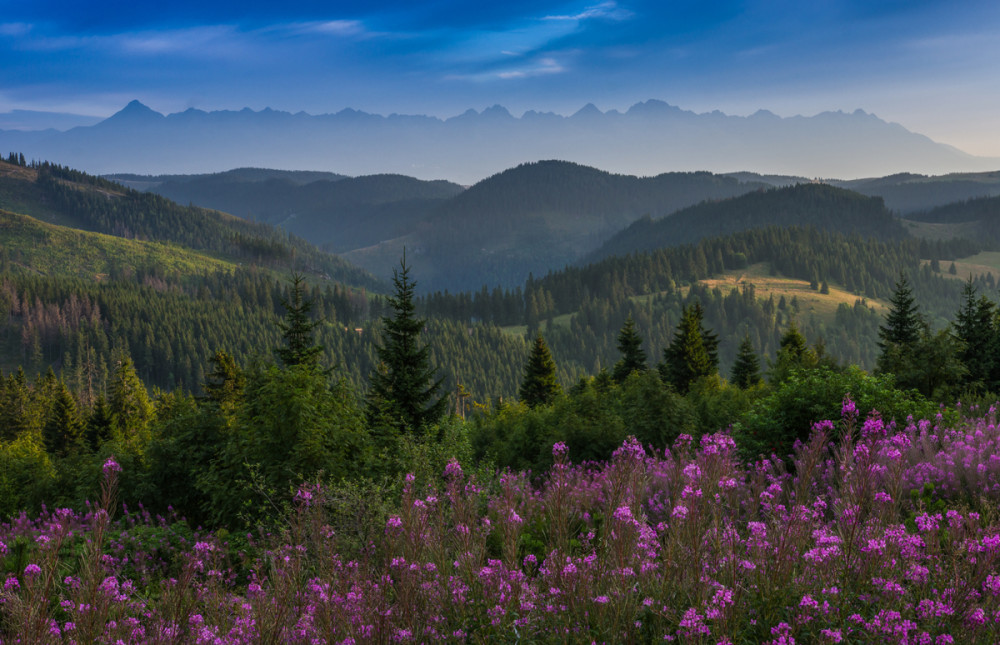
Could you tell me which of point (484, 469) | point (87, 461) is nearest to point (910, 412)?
point (484, 469)

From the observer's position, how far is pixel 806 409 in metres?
12.6

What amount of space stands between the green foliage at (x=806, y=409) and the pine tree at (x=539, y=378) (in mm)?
47105

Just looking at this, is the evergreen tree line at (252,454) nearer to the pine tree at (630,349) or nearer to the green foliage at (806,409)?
the green foliage at (806,409)

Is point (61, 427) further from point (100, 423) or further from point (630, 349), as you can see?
point (630, 349)

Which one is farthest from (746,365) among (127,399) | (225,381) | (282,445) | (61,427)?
(61,427)

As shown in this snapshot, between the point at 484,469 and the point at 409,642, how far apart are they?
37.1 feet

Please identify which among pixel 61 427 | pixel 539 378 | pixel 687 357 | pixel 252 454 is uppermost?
pixel 252 454

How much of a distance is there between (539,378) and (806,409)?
48936 mm

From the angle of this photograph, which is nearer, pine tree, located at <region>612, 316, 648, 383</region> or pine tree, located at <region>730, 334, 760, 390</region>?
pine tree, located at <region>612, 316, 648, 383</region>

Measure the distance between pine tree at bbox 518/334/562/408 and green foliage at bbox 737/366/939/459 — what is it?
155 feet

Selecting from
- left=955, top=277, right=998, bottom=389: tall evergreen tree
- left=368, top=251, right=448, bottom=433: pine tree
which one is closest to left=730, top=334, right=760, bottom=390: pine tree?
left=955, top=277, right=998, bottom=389: tall evergreen tree

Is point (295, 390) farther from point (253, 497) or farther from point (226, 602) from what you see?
point (226, 602)

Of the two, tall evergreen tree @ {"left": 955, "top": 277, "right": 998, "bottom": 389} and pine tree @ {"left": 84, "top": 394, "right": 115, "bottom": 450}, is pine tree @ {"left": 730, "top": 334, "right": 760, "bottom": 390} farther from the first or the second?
pine tree @ {"left": 84, "top": 394, "right": 115, "bottom": 450}

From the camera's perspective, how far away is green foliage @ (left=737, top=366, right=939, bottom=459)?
12117 millimetres
